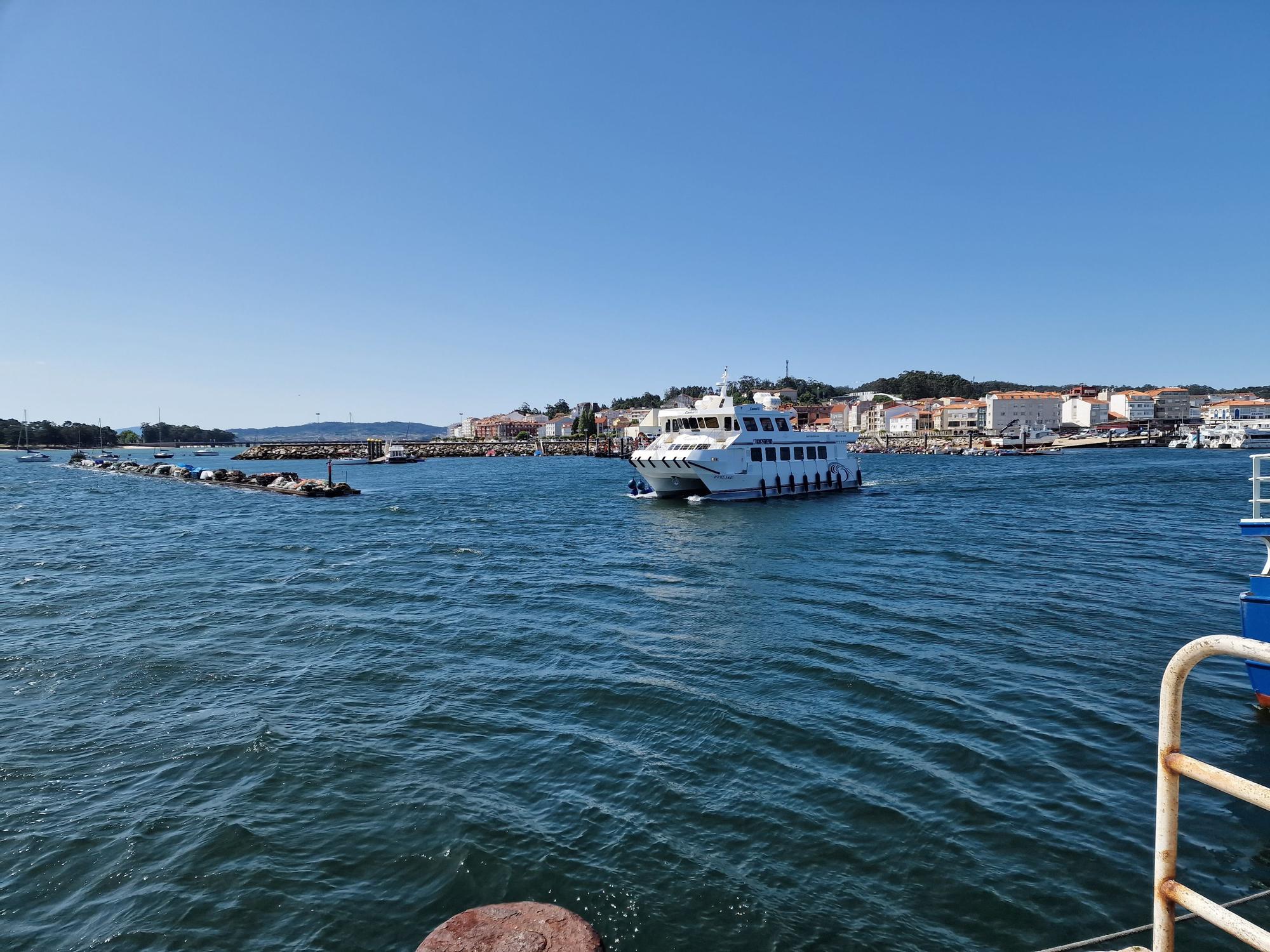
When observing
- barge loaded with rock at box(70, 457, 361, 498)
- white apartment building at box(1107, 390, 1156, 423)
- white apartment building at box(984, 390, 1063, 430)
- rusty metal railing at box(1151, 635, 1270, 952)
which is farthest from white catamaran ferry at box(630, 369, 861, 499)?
white apartment building at box(1107, 390, 1156, 423)

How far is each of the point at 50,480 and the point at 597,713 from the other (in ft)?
262

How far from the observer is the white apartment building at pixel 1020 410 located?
147 meters

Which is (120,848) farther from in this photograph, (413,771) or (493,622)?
(493,622)

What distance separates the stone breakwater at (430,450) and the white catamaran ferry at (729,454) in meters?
88.0

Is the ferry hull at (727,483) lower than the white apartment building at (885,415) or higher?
lower

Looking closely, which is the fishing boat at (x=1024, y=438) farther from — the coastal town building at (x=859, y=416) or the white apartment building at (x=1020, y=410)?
the coastal town building at (x=859, y=416)

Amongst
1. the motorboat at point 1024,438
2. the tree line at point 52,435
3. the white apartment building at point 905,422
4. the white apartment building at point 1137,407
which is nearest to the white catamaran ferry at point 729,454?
the motorboat at point 1024,438

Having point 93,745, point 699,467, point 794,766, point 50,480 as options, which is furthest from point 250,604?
point 50,480

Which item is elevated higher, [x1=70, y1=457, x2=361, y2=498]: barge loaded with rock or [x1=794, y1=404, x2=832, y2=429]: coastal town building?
[x1=794, y1=404, x2=832, y2=429]: coastal town building

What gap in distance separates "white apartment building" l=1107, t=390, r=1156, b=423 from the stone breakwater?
11786 cm

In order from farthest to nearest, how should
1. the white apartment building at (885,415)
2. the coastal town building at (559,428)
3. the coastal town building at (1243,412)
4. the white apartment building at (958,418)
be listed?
the coastal town building at (559,428), the white apartment building at (885,415), the white apartment building at (958,418), the coastal town building at (1243,412)

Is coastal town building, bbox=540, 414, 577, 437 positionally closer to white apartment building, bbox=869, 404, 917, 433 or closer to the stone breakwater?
the stone breakwater

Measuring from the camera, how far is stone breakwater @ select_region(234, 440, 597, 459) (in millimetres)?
124438

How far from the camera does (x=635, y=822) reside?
268 inches
